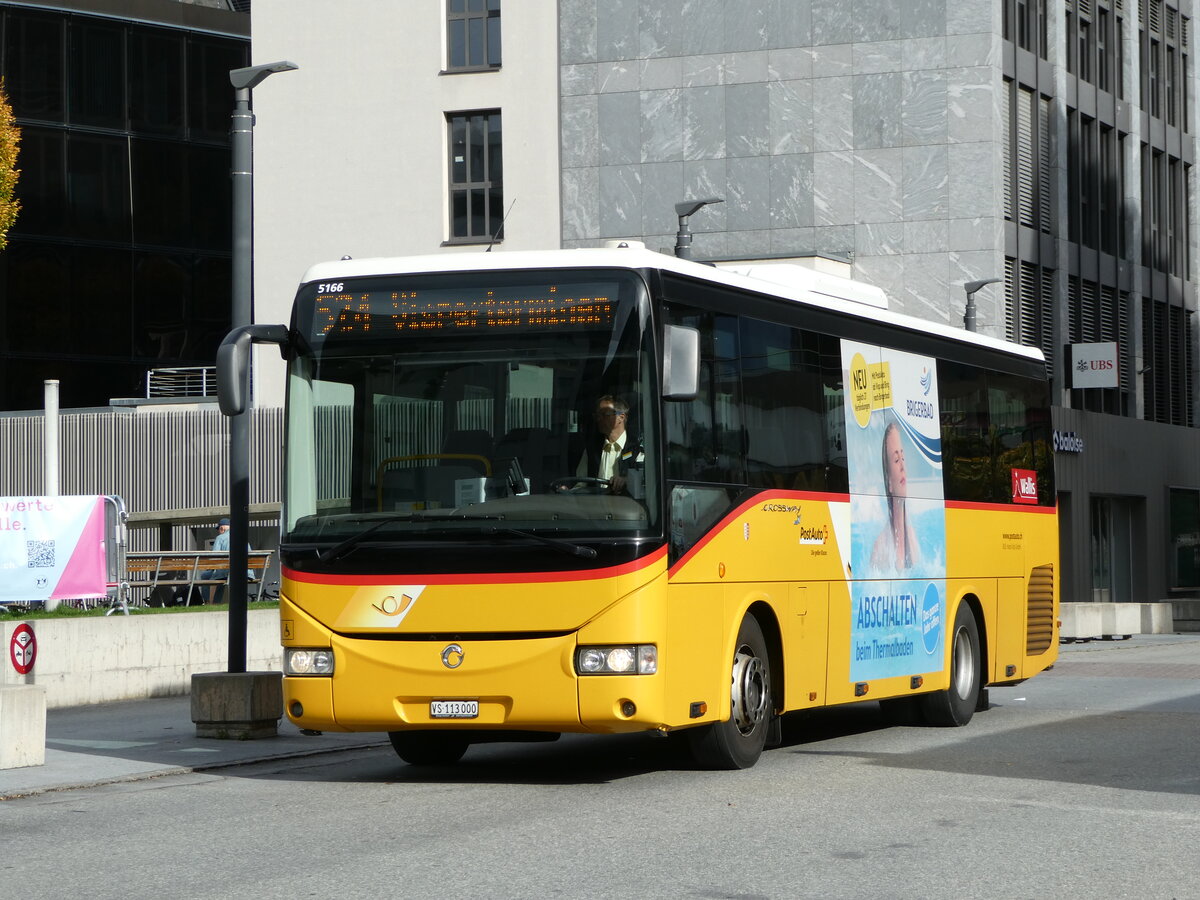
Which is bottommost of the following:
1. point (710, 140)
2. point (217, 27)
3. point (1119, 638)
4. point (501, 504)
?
point (1119, 638)

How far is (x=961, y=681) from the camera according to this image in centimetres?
1647

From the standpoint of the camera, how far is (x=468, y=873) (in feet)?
27.7

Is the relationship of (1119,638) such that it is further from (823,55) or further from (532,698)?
(532,698)

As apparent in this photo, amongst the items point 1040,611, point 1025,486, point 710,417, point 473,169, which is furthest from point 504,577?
point 473,169

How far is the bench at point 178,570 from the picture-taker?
25297mm

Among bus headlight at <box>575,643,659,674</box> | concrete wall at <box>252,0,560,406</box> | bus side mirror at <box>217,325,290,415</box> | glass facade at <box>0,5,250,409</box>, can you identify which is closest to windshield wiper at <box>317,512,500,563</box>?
bus side mirror at <box>217,325,290,415</box>

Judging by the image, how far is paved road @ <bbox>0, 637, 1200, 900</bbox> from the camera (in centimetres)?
827

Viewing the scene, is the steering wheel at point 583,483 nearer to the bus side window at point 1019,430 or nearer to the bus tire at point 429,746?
the bus tire at point 429,746

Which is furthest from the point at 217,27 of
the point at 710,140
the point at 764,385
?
the point at 764,385

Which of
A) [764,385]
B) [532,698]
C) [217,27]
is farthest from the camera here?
[217,27]

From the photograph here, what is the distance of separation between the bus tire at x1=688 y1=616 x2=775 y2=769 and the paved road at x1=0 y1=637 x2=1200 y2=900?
0.21 meters

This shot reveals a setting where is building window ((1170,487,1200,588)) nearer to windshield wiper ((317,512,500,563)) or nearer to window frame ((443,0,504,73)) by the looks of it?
window frame ((443,0,504,73))

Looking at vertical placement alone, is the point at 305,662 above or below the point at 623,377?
below

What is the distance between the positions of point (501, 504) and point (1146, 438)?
41587mm
